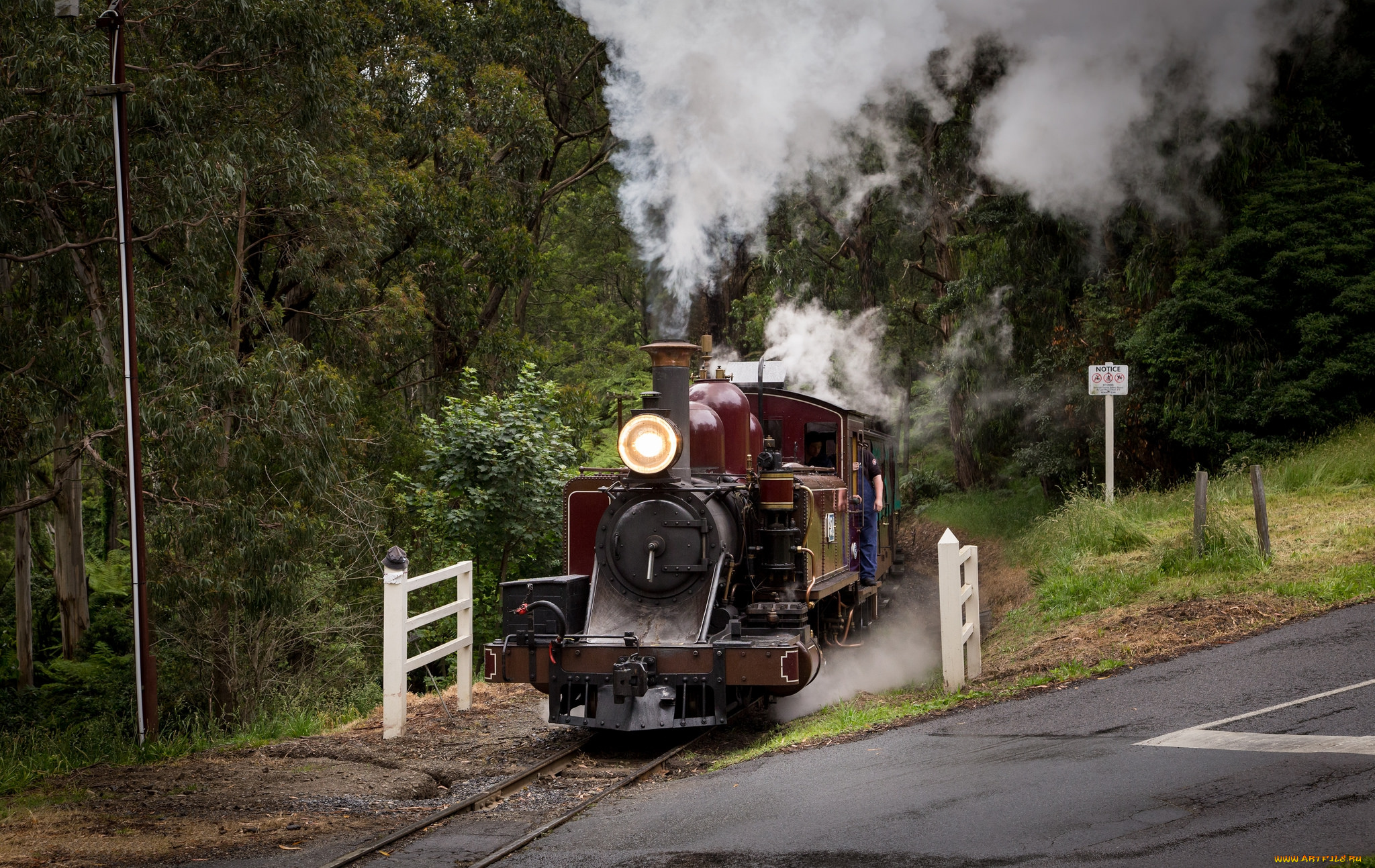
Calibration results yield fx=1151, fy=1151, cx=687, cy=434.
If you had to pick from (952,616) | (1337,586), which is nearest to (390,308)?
(952,616)

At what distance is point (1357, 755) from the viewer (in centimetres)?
553

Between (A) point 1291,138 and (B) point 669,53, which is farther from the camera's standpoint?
(A) point 1291,138

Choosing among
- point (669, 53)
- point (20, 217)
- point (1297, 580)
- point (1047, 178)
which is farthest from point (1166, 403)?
point (20, 217)

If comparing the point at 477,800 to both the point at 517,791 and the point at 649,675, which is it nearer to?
the point at 517,791

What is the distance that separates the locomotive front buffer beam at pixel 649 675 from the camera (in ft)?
24.7

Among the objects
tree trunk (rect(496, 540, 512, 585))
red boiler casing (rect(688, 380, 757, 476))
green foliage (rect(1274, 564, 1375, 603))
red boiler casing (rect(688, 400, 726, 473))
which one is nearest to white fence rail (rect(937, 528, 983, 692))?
red boiler casing (rect(688, 380, 757, 476))

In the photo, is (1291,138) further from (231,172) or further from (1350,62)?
(231,172)

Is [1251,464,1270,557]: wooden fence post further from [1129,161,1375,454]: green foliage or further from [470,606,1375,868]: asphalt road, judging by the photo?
[1129,161,1375,454]: green foliage

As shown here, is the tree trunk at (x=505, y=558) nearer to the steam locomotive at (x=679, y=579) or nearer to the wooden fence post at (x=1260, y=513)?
the steam locomotive at (x=679, y=579)

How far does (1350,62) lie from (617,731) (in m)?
15.1

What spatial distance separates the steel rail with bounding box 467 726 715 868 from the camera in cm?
523

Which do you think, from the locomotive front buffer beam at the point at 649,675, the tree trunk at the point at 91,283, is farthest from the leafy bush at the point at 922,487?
the locomotive front buffer beam at the point at 649,675

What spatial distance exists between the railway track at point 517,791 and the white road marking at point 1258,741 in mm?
2932

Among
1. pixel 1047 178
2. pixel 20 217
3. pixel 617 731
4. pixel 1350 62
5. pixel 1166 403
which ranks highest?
pixel 1350 62
